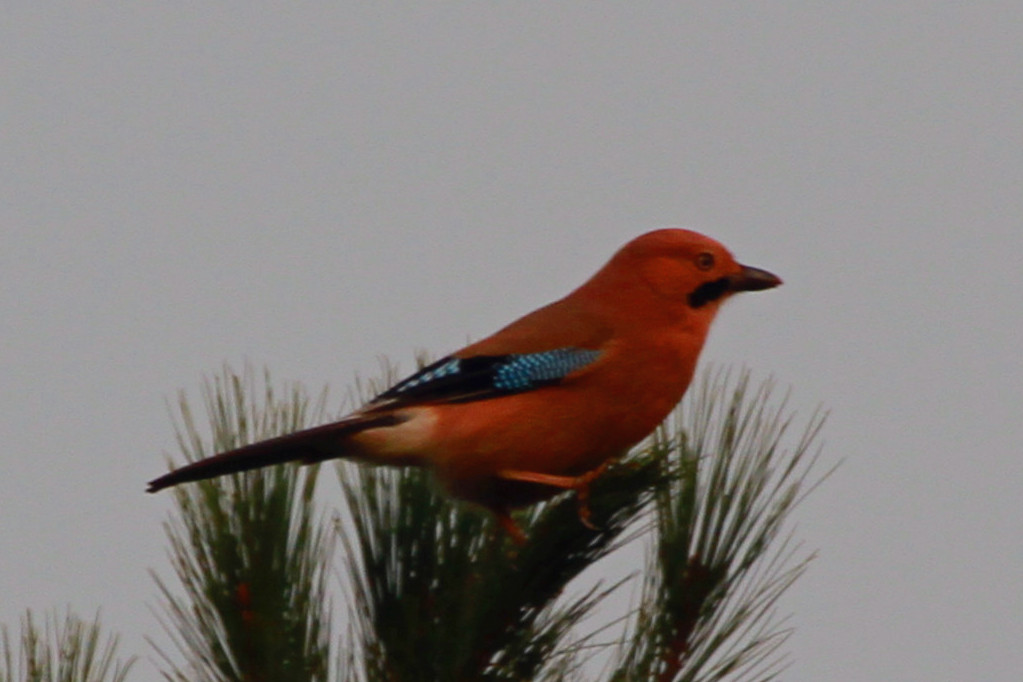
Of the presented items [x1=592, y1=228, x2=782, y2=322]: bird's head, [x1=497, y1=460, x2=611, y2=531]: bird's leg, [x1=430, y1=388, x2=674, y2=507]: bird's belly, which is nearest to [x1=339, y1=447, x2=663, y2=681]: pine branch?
[x1=497, y1=460, x2=611, y2=531]: bird's leg

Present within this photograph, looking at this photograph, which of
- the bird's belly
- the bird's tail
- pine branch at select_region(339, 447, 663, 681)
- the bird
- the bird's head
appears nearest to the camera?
pine branch at select_region(339, 447, 663, 681)

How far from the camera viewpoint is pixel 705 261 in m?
5.10

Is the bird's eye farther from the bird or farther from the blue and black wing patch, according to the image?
the blue and black wing patch

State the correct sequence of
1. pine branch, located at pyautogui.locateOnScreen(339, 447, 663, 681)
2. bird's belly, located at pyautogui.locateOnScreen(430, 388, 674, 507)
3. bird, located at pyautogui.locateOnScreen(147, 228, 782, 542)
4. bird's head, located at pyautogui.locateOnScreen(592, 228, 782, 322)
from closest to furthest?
pine branch, located at pyautogui.locateOnScreen(339, 447, 663, 681)
bird, located at pyautogui.locateOnScreen(147, 228, 782, 542)
bird's belly, located at pyautogui.locateOnScreen(430, 388, 674, 507)
bird's head, located at pyautogui.locateOnScreen(592, 228, 782, 322)

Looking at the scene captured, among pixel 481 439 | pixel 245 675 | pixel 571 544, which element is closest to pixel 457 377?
pixel 481 439

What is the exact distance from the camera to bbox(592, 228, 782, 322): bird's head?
16.5 feet

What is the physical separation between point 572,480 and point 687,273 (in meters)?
1.16

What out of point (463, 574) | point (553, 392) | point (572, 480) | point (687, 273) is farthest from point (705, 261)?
point (463, 574)

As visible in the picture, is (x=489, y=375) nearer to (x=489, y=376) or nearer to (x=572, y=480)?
(x=489, y=376)

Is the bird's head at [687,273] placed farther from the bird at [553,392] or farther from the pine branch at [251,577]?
the pine branch at [251,577]

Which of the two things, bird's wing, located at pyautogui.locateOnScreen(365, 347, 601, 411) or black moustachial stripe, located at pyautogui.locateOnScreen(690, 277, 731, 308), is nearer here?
bird's wing, located at pyautogui.locateOnScreen(365, 347, 601, 411)

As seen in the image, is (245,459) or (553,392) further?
(553,392)

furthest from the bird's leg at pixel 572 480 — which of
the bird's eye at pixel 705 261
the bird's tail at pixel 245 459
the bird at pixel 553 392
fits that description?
the bird's eye at pixel 705 261

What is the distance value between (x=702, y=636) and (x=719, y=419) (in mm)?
509
